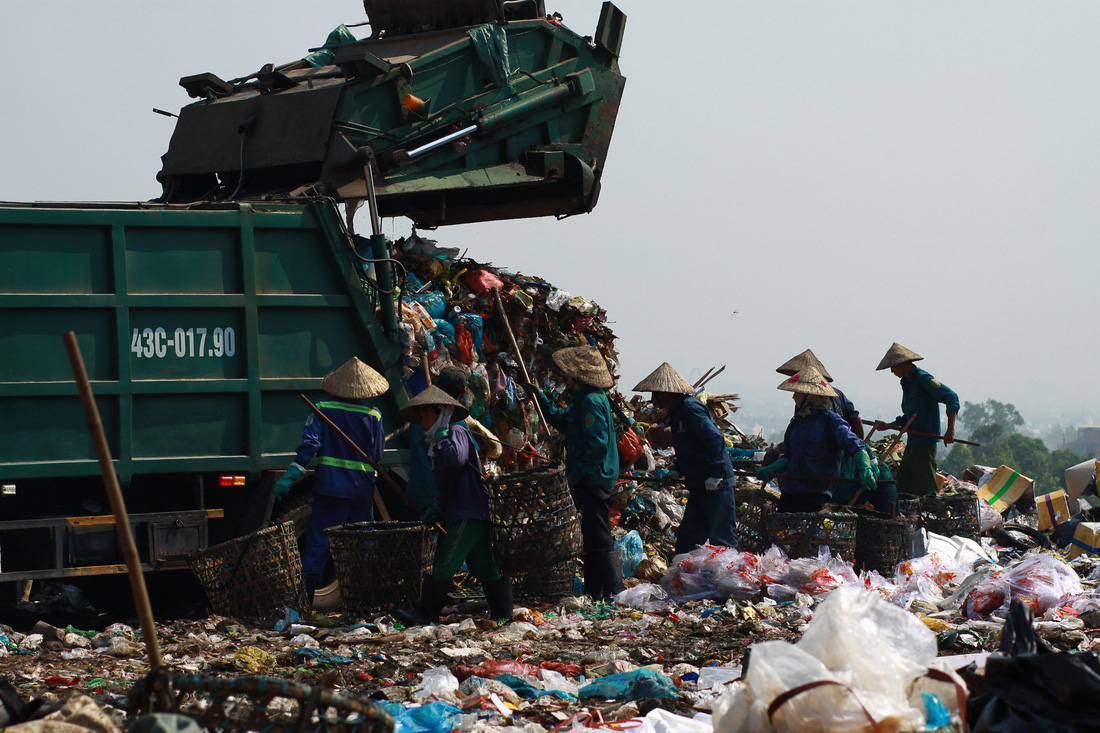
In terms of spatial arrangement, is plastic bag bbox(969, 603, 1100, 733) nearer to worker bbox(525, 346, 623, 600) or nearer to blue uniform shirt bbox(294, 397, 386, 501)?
worker bbox(525, 346, 623, 600)

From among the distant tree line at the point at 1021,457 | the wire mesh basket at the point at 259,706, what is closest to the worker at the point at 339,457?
the wire mesh basket at the point at 259,706

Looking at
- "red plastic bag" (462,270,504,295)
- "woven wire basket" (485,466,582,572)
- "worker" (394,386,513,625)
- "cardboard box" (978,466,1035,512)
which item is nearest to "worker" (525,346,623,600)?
"woven wire basket" (485,466,582,572)

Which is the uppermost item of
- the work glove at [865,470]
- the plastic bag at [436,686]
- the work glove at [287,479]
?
the work glove at [287,479]

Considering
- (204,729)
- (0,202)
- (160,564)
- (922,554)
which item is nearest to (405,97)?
(0,202)

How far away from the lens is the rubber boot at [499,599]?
241 inches

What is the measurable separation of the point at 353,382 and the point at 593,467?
147 centimetres

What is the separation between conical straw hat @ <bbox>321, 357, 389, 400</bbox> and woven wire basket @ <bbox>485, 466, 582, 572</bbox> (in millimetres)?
799

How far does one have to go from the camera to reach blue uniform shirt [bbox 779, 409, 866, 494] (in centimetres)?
755

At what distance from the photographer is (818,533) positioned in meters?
6.81

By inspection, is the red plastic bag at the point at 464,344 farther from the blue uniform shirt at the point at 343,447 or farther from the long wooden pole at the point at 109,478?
the long wooden pole at the point at 109,478

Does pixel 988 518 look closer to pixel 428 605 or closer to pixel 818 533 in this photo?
pixel 818 533

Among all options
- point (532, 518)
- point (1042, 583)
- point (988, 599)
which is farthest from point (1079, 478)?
point (532, 518)

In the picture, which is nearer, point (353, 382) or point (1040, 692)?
point (1040, 692)

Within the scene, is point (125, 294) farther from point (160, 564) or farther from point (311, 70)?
point (311, 70)
